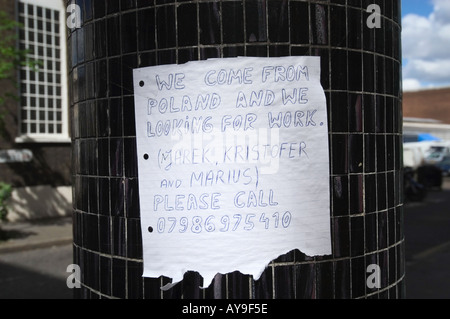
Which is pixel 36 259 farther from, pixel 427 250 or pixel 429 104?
pixel 429 104

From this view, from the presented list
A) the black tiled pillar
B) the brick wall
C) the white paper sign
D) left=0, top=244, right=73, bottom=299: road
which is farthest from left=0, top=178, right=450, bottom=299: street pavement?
the brick wall

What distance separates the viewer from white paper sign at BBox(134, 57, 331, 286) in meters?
1.96

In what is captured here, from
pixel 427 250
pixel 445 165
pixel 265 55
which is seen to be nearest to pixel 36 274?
pixel 265 55

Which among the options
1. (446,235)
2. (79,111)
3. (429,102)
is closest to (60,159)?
(446,235)

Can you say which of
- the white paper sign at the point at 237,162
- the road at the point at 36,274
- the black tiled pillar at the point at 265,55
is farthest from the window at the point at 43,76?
the white paper sign at the point at 237,162

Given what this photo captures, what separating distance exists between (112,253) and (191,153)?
63cm

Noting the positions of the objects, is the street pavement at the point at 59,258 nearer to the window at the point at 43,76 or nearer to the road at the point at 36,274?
the road at the point at 36,274

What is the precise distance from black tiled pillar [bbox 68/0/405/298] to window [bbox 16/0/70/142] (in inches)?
426

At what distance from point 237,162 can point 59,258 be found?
308 inches

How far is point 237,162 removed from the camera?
196cm

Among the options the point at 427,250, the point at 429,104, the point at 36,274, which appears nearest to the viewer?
the point at 36,274

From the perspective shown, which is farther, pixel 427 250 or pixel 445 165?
pixel 445 165

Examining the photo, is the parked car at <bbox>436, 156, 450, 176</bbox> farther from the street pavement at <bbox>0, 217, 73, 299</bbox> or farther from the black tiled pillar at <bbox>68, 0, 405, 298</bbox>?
the black tiled pillar at <bbox>68, 0, 405, 298</bbox>

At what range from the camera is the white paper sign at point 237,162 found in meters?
1.96
